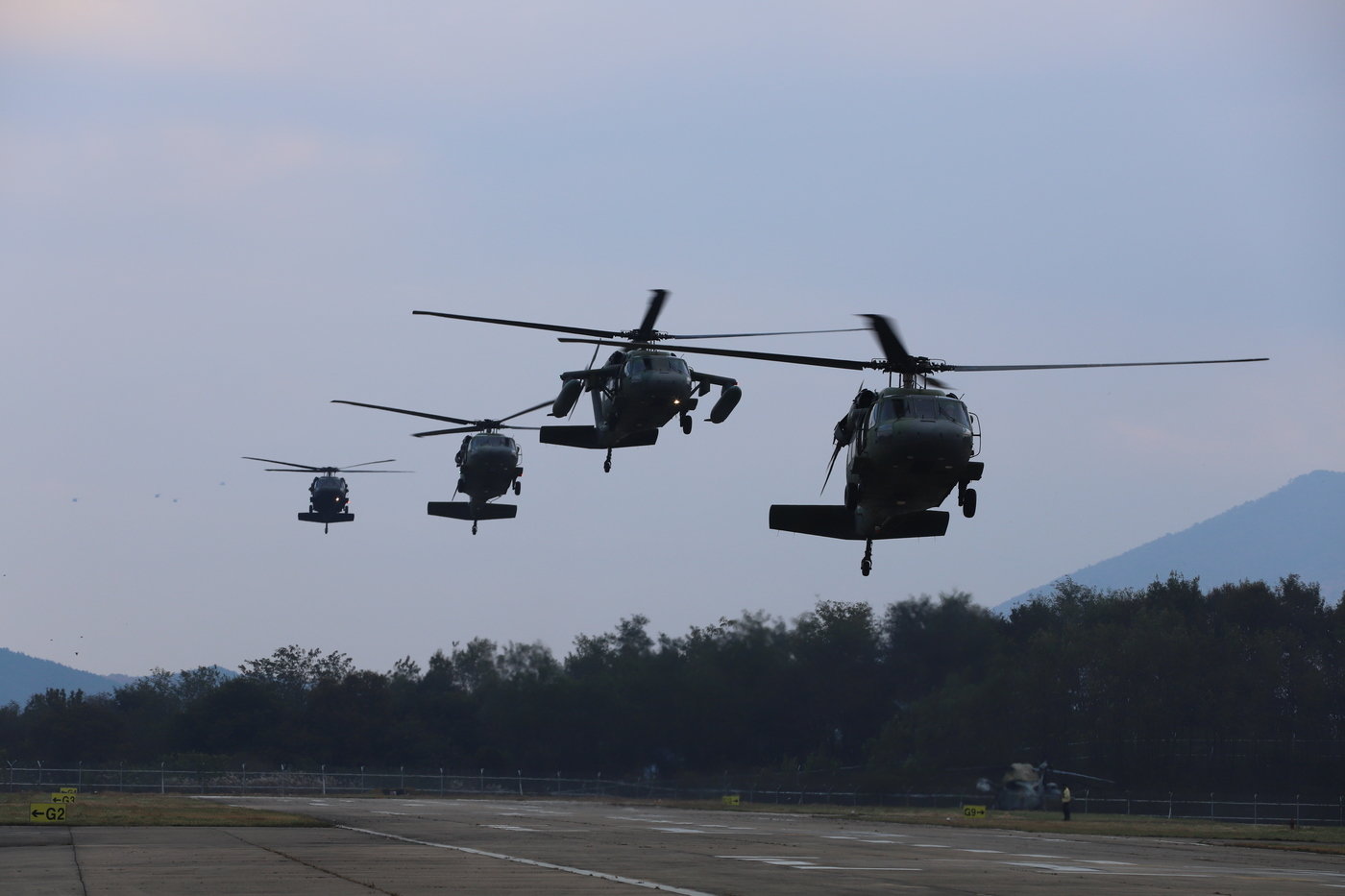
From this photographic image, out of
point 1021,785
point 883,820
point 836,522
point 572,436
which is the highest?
point 572,436

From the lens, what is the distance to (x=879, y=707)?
105 m

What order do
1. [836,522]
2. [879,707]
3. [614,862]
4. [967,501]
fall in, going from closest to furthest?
[614,862] < [967,501] < [836,522] < [879,707]

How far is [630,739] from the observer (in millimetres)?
108188

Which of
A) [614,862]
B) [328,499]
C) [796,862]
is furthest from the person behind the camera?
[328,499]

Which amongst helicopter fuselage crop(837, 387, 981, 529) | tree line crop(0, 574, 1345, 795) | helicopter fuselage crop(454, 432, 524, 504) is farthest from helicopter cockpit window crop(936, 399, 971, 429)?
tree line crop(0, 574, 1345, 795)

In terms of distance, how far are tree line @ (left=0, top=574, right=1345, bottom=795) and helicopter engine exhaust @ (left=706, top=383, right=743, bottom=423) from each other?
183 feet

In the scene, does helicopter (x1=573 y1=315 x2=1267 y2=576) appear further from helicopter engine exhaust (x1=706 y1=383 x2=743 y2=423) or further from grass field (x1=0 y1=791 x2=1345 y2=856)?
grass field (x1=0 y1=791 x2=1345 y2=856)

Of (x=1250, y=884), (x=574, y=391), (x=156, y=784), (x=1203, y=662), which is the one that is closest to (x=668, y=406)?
(x=574, y=391)

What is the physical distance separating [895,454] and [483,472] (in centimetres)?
2985

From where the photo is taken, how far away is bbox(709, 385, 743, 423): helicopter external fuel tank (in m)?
40.5

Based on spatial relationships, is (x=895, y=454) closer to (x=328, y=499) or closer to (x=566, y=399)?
(x=566, y=399)

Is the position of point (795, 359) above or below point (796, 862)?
above

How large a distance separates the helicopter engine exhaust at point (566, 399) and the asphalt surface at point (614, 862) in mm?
12003

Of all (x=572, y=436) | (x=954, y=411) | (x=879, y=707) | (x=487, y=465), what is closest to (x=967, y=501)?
(x=954, y=411)
